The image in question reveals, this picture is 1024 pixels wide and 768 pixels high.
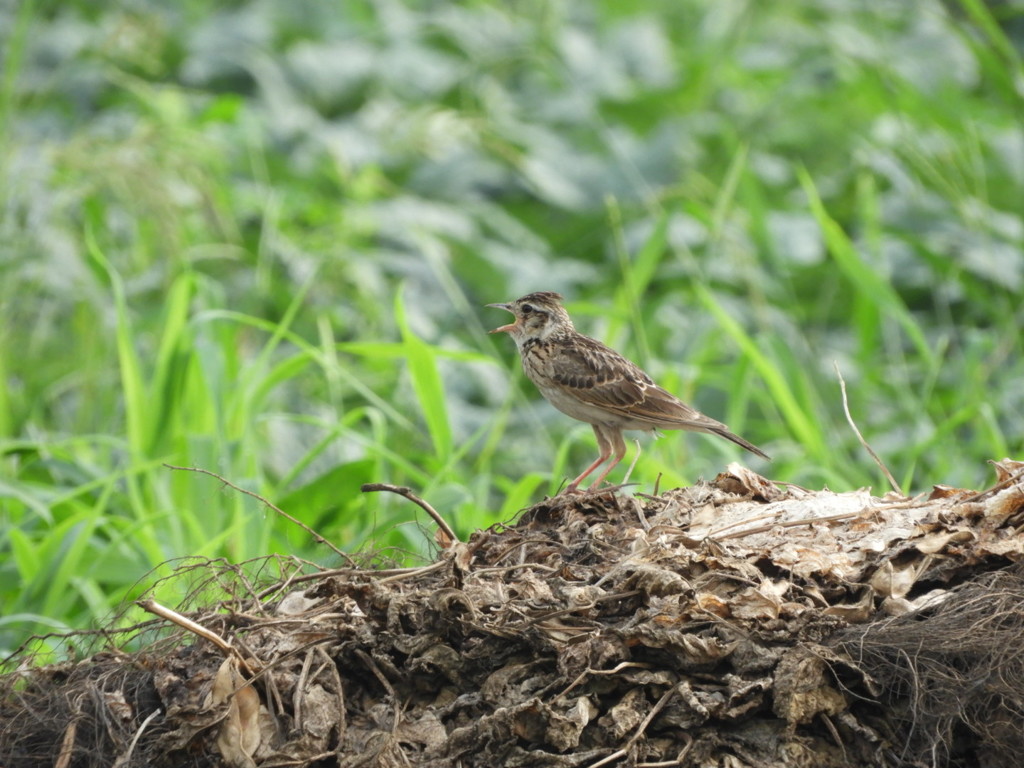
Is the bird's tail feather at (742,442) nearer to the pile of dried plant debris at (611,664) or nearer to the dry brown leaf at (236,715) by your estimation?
the pile of dried plant debris at (611,664)

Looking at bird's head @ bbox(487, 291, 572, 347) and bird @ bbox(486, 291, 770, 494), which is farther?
bird's head @ bbox(487, 291, 572, 347)

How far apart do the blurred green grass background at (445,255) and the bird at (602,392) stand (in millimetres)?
271

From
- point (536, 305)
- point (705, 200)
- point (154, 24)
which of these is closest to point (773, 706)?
point (536, 305)

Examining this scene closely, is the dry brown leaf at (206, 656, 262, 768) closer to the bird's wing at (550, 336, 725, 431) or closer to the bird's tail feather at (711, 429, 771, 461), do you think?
the bird's tail feather at (711, 429, 771, 461)

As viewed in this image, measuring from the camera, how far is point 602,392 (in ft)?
15.3

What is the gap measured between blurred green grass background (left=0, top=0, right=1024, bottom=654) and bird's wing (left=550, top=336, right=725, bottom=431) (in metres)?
0.40

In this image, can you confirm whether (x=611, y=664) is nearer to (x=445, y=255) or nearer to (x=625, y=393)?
(x=625, y=393)

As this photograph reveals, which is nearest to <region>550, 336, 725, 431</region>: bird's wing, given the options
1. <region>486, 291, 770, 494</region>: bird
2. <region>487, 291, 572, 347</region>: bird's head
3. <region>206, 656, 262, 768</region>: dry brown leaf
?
<region>486, 291, 770, 494</region>: bird

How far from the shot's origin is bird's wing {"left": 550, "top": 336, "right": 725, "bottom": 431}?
4.66 meters

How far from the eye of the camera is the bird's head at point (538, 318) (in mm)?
5180

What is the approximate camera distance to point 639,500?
11.1ft

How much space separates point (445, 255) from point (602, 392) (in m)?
4.30

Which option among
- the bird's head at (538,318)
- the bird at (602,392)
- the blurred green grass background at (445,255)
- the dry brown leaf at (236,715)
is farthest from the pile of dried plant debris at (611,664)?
the bird's head at (538,318)

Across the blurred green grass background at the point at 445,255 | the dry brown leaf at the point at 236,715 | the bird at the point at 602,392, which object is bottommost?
the blurred green grass background at the point at 445,255
